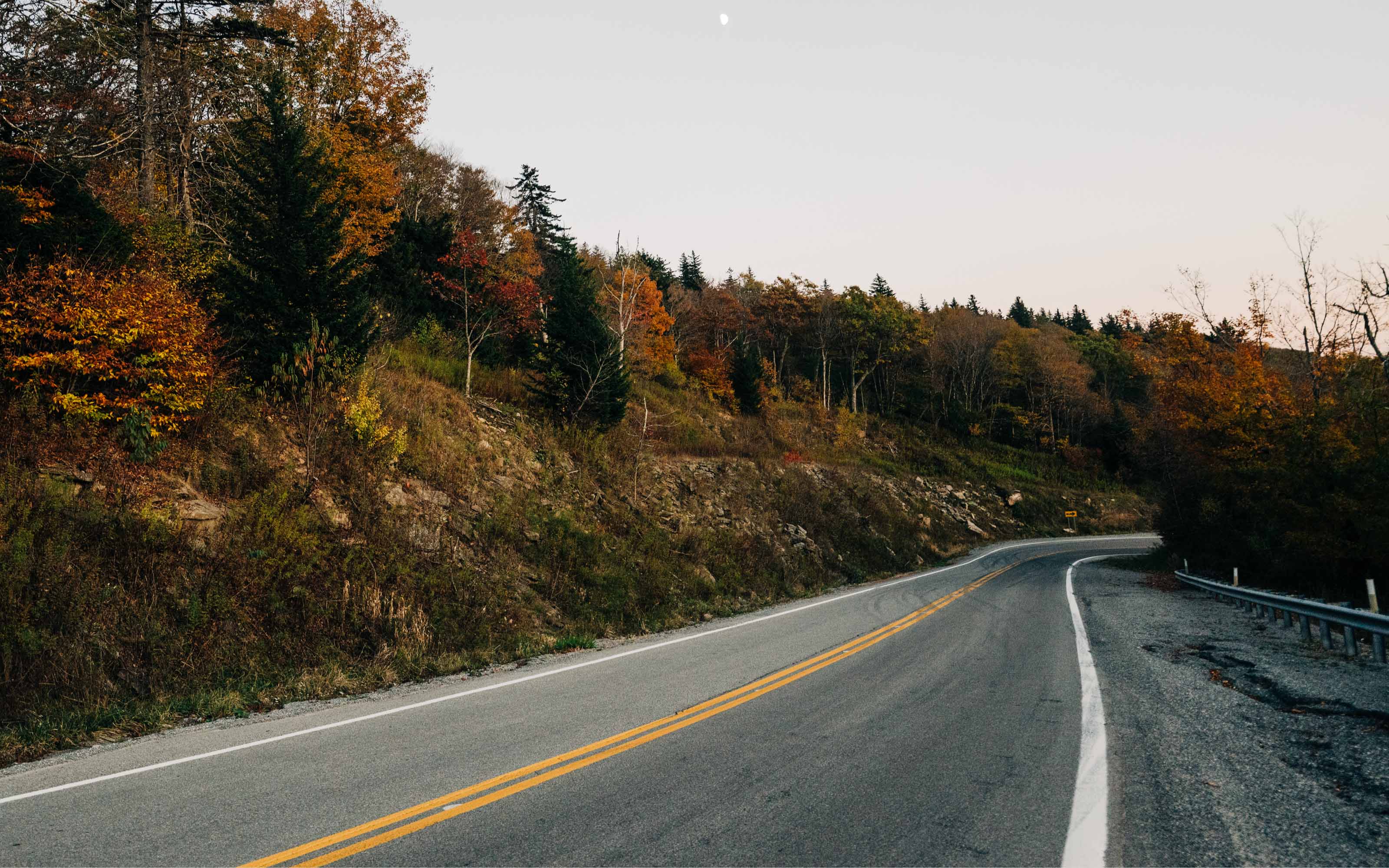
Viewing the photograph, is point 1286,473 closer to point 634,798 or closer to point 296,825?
point 634,798

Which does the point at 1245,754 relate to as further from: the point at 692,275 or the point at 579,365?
the point at 692,275

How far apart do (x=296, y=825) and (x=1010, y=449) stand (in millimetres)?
66800

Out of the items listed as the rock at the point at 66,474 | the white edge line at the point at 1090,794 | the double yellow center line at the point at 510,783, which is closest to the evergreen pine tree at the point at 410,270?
the rock at the point at 66,474

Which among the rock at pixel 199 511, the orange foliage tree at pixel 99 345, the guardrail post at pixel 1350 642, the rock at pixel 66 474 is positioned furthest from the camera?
the rock at pixel 199 511

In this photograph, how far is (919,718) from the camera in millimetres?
6418

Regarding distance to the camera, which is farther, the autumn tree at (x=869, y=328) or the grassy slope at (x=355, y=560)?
the autumn tree at (x=869, y=328)

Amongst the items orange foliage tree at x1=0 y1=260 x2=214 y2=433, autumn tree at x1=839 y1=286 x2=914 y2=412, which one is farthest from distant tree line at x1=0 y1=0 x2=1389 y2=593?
autumn tree at x1=839 y1=286 x2=914 y2=412

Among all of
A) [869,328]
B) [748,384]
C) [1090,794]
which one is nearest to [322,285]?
[1090,794]

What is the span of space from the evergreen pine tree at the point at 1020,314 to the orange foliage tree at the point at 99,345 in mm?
109352

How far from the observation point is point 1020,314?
109 metres

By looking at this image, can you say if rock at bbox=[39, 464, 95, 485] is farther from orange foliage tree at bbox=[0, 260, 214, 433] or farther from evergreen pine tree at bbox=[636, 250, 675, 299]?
evergreen pine tree at bbox=[636, 250, 675, 299]

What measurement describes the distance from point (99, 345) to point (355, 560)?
5198mm

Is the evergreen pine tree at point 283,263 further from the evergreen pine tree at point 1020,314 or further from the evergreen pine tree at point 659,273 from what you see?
the evergreen pine tree at point 1020,314

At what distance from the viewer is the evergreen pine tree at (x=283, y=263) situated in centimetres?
1383
